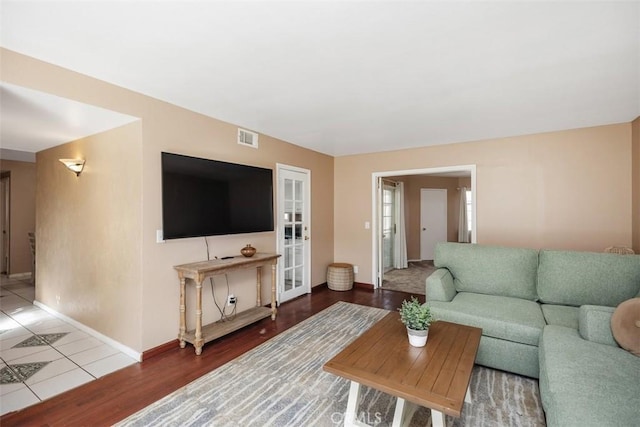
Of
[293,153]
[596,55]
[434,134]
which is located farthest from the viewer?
[293,153]

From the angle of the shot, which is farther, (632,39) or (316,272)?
(316,272)

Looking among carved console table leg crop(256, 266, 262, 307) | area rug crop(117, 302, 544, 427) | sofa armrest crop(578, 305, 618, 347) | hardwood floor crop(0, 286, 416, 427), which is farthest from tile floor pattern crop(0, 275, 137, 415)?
sofa armrest crop(578, 305, 618, 347)

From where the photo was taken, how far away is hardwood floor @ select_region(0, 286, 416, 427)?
1.90 meters

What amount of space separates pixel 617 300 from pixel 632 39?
2048mm

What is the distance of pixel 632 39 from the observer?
1816mm

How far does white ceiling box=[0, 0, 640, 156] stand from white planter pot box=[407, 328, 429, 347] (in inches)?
74.0

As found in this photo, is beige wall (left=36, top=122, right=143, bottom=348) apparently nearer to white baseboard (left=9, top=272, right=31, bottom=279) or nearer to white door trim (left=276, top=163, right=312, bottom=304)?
white door trim (left=276, top=163, right=312, bottom=304)

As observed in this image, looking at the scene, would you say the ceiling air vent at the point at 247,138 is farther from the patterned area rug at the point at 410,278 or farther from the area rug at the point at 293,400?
the patterned area rug at the point at 410,278

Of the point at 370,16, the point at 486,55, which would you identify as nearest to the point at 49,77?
the point at 370,16

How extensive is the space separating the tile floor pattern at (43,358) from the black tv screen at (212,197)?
4.20ft

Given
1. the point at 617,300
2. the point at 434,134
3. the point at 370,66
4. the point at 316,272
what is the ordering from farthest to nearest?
1. the point at 316,272
2. the point at 434,134
3. the point at 617,300
4. the point at 370,66

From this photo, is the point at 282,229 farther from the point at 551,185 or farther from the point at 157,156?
the point at 551,185

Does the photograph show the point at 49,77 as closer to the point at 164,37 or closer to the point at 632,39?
the point at 164,37

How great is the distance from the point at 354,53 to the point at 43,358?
3.74 meters
